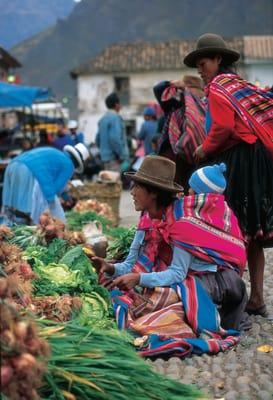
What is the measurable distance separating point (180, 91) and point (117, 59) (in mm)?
40895

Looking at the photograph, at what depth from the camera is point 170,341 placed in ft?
13.3

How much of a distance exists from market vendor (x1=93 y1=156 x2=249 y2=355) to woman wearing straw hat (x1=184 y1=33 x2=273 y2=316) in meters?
0.34

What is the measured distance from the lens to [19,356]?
7.63 feet

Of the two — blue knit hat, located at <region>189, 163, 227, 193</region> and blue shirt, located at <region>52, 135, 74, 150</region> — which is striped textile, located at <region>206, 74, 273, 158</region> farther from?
blue shirt, located at <region>52, 135, 74, 150</region>

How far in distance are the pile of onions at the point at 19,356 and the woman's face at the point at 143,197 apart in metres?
2.00

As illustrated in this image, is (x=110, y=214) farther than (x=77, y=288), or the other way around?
(x=110, y=214)

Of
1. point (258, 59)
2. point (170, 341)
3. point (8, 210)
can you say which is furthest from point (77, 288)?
point (258, 59)

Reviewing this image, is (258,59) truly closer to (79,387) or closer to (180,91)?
(180,91)

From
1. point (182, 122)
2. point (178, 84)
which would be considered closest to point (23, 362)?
point (182, 122)

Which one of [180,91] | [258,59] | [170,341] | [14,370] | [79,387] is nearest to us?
[14,370]

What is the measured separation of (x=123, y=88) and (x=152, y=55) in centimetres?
289

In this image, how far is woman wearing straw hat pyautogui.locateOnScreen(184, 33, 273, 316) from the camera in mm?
4719

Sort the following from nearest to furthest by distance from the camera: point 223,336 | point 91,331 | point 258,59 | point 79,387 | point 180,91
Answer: point 79,387, point 91,331, point 223,336, point 180,91, point 258,59

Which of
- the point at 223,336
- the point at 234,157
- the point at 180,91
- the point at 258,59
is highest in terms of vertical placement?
the point at 258,59
